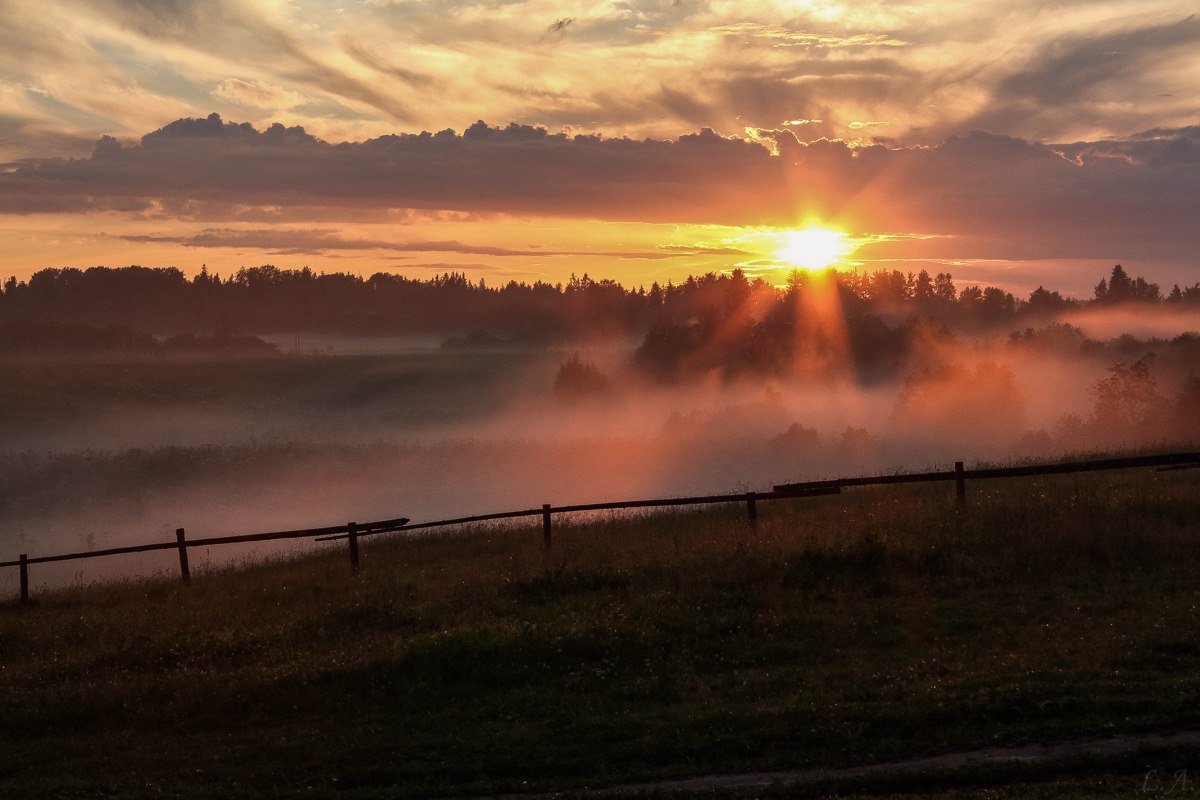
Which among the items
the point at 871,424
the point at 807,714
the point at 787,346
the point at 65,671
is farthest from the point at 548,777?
the point at 787,346

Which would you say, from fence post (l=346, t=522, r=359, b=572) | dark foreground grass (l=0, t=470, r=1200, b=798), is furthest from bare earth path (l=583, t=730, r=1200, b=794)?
fence post (l=346, t=522, r=359, b=572)

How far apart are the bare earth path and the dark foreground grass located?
230mm

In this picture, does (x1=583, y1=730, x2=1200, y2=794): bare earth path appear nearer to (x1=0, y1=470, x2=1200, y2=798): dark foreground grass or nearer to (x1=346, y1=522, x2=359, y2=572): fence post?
(x1=0, y1=470, x2=1200, y2=798): dark foreground grass

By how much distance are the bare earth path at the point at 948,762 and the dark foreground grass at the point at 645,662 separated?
0.23 m

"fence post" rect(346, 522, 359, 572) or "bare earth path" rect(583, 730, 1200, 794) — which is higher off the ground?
"fence post" rect(346, 522, 359, 572)

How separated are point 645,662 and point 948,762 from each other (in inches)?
210

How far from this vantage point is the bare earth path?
1073 cm

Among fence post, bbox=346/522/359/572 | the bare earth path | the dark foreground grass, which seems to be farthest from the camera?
fence post, bbox=346/522/359/572

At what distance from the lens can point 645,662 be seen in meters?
15.4

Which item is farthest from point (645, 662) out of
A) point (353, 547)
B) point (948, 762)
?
point (353, 547)

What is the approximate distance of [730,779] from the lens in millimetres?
11258

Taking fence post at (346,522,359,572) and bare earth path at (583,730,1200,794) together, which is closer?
bare earth path at (583,730,1200,794)

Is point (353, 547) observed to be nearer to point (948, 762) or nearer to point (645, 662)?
point (645, 662)

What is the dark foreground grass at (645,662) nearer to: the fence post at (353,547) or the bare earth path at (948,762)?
the bare earth path at (948,762)
